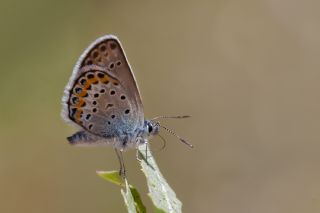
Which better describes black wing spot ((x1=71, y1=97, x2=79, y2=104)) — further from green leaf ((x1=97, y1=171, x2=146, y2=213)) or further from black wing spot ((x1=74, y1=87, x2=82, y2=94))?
green leaf ((x1=97, y1=171, x2=146, y2=213))

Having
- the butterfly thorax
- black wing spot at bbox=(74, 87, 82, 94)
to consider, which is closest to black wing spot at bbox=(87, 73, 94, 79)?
black wing spot at bbox=(74, 87, 82, 94)

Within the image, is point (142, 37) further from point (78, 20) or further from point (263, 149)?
point (263, 149)

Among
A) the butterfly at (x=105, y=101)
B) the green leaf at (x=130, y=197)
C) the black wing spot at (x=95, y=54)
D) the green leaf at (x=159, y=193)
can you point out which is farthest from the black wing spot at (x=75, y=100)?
the green leaf at (x=130, y=197)

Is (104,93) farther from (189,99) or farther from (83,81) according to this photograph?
(189,99)

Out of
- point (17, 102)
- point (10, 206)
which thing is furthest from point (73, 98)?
point (17, 102)

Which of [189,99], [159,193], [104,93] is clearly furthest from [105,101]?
[189,99]

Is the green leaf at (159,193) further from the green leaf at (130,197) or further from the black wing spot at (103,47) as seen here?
the black wing spot at (103,47)

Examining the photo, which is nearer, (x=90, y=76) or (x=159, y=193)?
(x=159, y=193)

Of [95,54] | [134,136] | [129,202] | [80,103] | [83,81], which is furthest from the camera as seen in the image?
[134,136]
